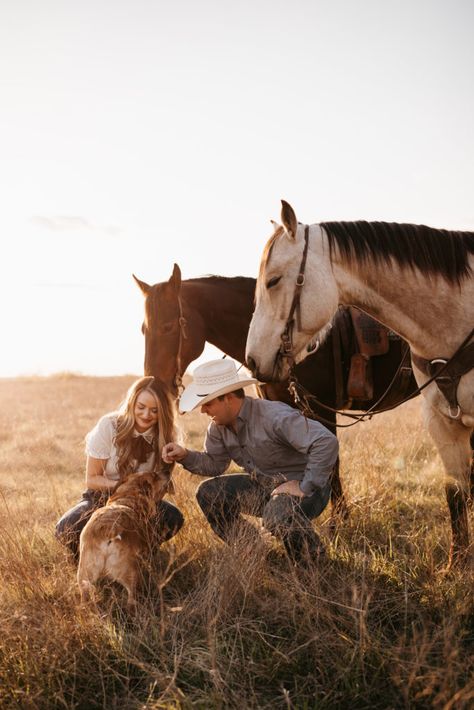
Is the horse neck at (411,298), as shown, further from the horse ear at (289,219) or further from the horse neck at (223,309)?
the horse neck at (223,309)

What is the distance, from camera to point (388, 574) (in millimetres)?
3600

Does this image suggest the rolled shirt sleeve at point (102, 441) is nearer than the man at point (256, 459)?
No

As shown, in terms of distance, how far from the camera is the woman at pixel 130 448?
4.14 m

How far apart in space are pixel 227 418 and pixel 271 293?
101 cm

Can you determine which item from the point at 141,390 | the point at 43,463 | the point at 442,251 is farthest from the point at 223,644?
the point at 43,463

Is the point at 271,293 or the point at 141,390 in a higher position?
the point at 271,293

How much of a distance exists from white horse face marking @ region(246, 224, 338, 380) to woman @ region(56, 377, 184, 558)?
3.04 feet

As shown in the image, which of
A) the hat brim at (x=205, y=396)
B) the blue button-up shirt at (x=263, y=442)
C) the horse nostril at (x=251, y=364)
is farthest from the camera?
the blue button-up shirt at (x=263, y=442)

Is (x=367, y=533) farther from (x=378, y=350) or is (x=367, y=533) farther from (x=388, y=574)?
(x=378, y=350)

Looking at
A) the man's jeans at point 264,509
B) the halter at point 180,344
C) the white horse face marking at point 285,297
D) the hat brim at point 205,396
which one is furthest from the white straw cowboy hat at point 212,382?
the man's jeans at point 264,509

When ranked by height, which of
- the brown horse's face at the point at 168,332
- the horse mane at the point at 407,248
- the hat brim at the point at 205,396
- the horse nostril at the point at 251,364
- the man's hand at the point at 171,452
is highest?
the horse mane at the point at 407,248

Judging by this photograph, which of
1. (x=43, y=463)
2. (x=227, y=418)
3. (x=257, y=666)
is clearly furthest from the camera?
(x=43, y=463)

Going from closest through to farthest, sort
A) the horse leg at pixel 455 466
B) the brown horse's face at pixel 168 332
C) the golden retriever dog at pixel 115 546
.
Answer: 1. the golden retriever dog at pixel 115 546
2. the horse leg at pixel 455 466
3. the brown horse's face at pixel 168 332

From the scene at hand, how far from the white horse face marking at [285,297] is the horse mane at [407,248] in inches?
5.9
